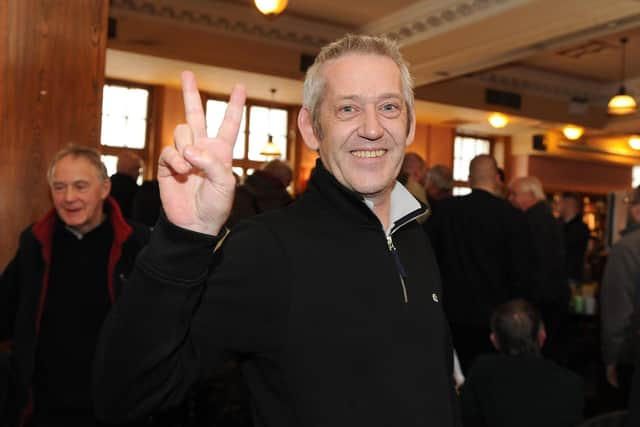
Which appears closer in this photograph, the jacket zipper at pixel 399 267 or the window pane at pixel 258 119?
the jacket zipper at pixel 399 267

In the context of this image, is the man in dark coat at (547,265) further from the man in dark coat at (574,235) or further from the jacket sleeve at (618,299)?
the man in dark coat at (574,235)

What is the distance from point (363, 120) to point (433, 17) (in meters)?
6.25

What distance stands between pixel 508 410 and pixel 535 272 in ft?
4.86

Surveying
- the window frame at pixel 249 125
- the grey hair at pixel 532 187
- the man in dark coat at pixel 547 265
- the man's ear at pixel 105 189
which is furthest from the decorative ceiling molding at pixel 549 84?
the man's ear at pixel 105 189

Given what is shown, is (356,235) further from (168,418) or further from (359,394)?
(168,418)

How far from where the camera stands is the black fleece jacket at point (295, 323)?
2.78ft

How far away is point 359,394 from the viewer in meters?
1.07

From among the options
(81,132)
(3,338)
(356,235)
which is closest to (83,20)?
(81,132)

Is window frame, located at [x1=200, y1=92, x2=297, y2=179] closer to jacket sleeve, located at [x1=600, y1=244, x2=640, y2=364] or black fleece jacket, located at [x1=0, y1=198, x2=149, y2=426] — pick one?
jacket sleeve, located at [x1=600, y1=244, x2=640, y2=364]

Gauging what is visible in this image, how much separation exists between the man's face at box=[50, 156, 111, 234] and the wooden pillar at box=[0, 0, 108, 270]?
42 centimetres

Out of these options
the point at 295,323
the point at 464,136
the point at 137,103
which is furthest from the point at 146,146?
the point at 295,323

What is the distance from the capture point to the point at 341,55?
1.25 metres

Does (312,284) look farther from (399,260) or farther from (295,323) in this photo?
(399,260)

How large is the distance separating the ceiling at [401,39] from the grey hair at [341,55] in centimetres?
500
